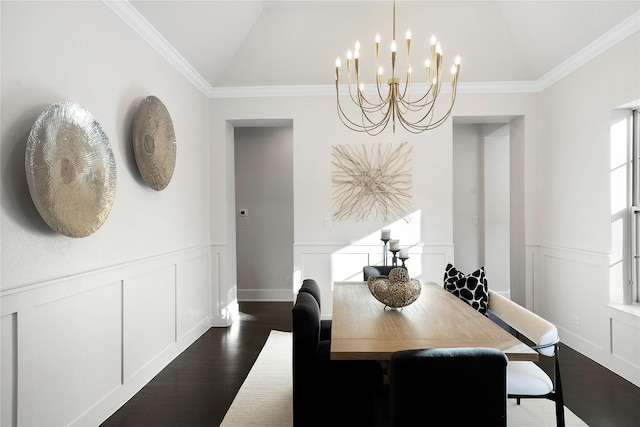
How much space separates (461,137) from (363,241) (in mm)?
2274

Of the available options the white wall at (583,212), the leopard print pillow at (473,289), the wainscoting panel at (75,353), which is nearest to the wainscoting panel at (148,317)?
the wainscoting panel at (75,353)

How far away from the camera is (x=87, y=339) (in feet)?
7.45

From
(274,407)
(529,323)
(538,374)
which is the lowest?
(274,407)

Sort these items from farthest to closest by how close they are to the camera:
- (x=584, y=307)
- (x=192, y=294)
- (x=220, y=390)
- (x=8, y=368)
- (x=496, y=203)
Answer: (x=496, y=203)
(x=192, y=294)
(x=584, y=307)
(x=220, y=390)
(x=8, y=368)

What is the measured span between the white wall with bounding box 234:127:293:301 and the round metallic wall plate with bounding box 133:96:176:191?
2.47 meters

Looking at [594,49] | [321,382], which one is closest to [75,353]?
[321,382]

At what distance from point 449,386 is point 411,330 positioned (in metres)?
0.51

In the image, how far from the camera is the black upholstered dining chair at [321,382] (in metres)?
1.97

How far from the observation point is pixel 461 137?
551 cm

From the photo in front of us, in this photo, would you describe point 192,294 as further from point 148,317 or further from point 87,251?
point 87,251

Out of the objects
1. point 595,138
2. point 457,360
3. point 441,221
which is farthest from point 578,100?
point 457,360

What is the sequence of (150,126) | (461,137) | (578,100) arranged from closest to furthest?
(150,126)
(578,100)
(461,137)

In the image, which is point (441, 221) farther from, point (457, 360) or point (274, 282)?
point (457, 360)

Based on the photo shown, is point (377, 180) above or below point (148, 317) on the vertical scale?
above
